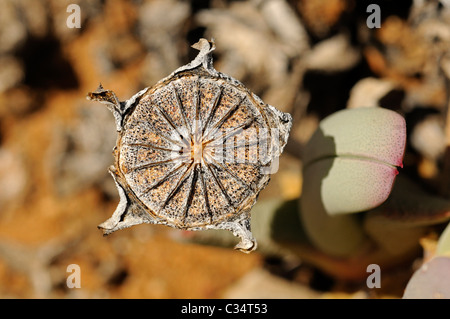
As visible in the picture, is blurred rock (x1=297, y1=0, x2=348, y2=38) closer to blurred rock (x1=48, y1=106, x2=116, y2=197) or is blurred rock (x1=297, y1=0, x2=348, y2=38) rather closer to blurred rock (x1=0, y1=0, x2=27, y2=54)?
blurred rock (x1=48, y1=106, x2=116, y2=197)

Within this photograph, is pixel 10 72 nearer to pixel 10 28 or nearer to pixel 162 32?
pixel 10 28

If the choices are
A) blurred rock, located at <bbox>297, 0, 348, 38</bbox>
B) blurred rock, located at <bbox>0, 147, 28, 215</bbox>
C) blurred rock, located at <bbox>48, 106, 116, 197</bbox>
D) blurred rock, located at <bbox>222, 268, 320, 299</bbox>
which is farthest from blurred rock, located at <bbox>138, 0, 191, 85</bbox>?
blurred rock, located at <bbox>222, 268, 320, 299</bbox>

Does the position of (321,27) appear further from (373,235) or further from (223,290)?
(223,290)

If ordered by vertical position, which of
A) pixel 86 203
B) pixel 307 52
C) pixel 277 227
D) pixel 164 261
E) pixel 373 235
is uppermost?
pixel 307 52

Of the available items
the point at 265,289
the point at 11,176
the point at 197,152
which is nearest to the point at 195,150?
the point at 197,152

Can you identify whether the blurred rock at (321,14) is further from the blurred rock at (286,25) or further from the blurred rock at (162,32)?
the blurred rock at (162,32)

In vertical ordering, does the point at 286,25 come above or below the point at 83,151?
above

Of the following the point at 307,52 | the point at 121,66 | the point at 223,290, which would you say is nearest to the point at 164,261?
the point at 223,290

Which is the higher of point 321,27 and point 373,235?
point 321,27
